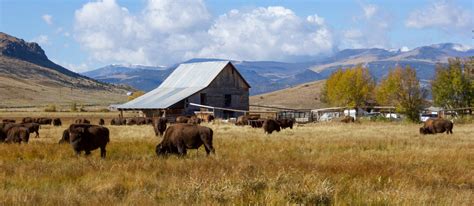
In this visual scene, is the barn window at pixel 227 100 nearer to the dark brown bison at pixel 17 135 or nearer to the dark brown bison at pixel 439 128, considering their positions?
the dark brown bison at pixel 439 128

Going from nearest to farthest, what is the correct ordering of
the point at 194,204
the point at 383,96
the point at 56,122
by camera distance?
the point at 194,204, the point at 56,122, the point at 383,96

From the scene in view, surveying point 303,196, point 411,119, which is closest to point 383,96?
point 411,119

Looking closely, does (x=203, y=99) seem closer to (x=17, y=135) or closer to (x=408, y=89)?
(x=408, y=89)

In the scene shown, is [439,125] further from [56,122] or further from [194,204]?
[56,122]

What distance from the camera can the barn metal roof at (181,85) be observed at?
57156 mm

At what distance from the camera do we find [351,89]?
89.8m

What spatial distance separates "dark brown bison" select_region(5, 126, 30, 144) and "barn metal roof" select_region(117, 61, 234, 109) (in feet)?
100

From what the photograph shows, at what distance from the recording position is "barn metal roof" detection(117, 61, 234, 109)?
5716cm

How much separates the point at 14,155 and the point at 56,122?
1416 inches

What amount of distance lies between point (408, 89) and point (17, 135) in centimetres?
4036

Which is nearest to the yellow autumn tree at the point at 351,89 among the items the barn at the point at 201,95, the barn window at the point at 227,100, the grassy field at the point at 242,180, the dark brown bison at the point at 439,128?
the barn at the point at 201,95

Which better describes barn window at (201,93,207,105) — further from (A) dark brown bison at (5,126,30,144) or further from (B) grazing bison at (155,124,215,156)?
(B) grazing bison at (155,124,215,156)

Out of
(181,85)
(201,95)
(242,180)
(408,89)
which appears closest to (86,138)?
(242,180)

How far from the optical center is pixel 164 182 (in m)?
10.8
